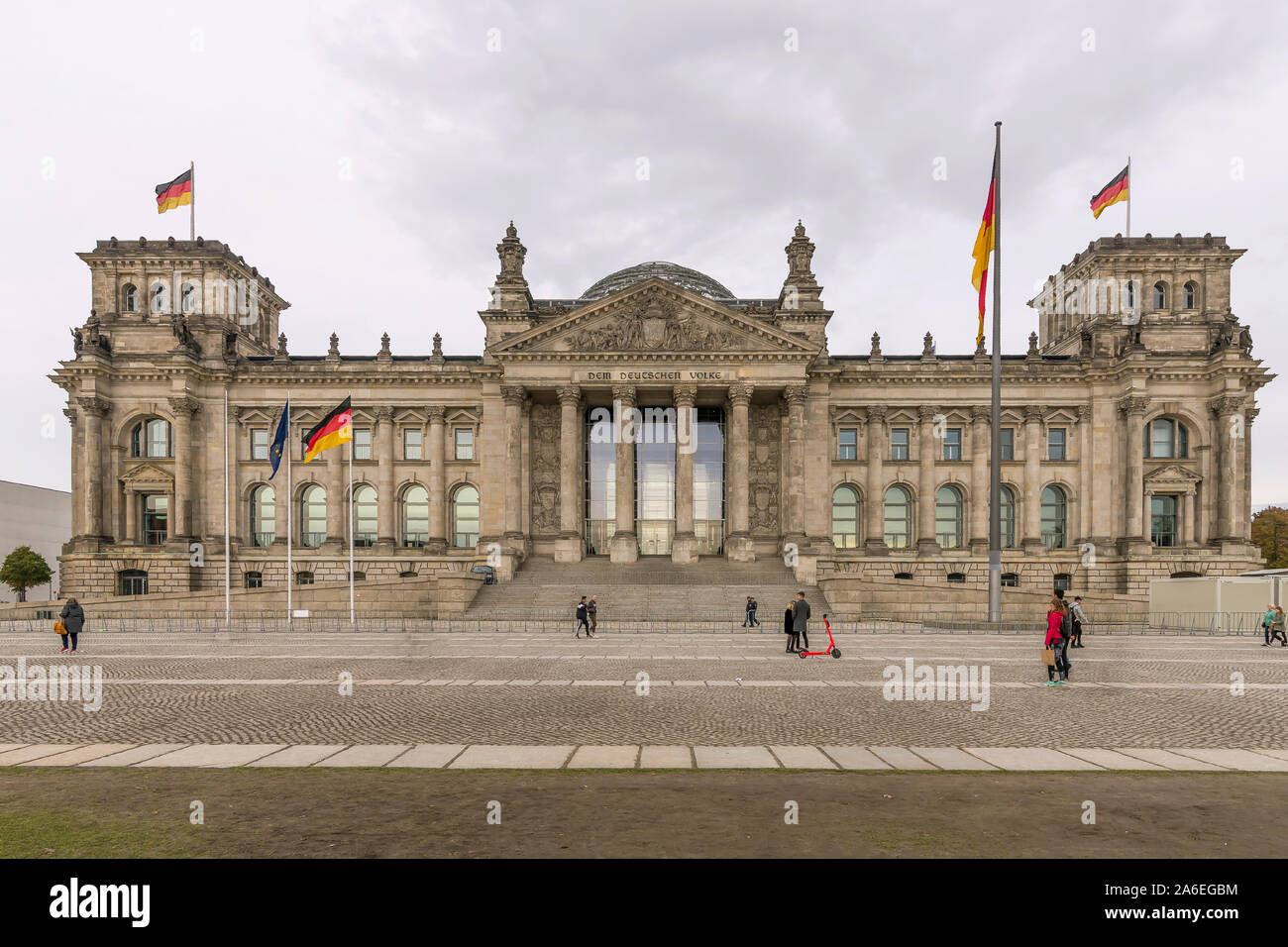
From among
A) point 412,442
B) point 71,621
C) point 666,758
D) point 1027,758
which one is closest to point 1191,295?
point 412,442

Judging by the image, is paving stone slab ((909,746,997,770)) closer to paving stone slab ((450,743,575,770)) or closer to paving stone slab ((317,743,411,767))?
paving stone slab ((450,743,575,770))

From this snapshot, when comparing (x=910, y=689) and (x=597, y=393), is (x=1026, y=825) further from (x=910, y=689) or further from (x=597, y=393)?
(x=597, y=393)

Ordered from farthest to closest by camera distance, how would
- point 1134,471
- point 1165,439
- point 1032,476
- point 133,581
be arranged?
point 1165,439 < point 1032,476 < point 133,581 < point 1134,471

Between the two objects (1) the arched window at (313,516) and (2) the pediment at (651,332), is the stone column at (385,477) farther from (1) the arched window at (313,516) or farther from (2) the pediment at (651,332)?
(2) the pediment at (651,332)

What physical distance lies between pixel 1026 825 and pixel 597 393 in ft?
172

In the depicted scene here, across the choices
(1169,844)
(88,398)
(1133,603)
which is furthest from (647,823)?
(88,398)

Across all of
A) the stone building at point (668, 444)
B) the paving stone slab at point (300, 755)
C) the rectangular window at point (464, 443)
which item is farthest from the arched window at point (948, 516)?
the paving stone slab at point (300, 755)

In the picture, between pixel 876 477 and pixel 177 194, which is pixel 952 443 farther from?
pixel 177 194

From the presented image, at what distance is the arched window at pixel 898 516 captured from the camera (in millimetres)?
62969

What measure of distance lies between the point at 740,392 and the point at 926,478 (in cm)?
1779

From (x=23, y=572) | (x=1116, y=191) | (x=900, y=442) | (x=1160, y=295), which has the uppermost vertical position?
(x=1116, y=191)

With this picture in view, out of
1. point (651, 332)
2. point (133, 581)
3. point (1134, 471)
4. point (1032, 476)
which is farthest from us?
point (1032, 476)

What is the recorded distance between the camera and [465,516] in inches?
2488
